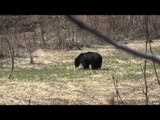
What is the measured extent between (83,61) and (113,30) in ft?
26.9

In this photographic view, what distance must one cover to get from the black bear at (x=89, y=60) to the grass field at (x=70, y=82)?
0.23 meters

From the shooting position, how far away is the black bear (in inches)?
736

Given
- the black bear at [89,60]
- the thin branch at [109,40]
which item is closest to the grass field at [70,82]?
the black bear at [89,60]

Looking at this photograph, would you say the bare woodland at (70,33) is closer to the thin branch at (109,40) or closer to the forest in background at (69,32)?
the forest in background at (69,32)

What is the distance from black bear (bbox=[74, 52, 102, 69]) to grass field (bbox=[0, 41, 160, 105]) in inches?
8.9

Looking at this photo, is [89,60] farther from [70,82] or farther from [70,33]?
[70,33]

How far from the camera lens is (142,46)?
22.8m

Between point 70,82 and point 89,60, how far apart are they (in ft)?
9.87

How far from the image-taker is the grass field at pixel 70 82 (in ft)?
42.8

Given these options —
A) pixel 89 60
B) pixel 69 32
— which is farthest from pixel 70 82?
pixel 69 32

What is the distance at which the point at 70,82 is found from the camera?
16.1 metres
